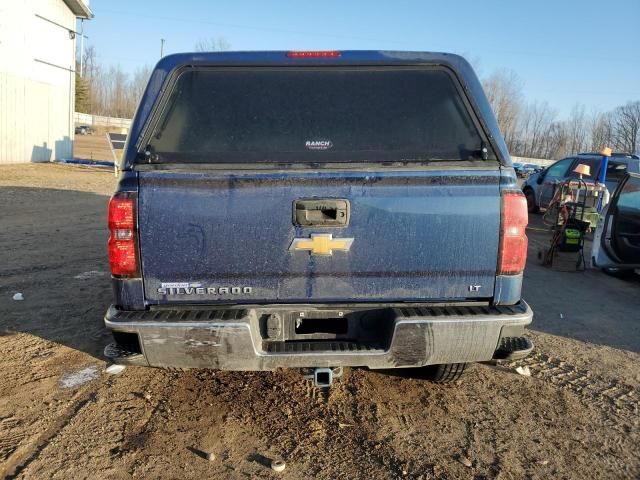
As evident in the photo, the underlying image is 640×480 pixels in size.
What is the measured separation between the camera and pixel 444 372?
12.0 feet

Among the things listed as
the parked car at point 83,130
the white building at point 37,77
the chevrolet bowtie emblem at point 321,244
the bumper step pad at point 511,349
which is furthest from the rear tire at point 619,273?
the parked car at point 83,130

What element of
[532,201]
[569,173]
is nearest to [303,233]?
[569,173]

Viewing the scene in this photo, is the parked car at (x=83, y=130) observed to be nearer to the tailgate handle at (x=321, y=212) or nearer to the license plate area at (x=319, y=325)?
the license plate area at (x=319, y=325)

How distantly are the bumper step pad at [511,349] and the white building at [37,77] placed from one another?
22118mm

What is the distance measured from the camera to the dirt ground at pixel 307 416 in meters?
2.87

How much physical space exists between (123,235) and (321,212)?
1059 millimetres

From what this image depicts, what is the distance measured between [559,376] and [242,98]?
318 centimetres

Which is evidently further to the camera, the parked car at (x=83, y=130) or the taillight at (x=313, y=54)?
the parked car at (x=83, y=130)

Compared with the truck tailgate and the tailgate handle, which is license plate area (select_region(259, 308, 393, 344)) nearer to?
the truck tailgate

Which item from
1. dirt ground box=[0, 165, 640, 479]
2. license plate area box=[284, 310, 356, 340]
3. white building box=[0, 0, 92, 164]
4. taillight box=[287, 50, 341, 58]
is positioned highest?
white building box=[0, 0, 92, 164]

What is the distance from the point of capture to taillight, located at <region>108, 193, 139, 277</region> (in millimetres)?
2752

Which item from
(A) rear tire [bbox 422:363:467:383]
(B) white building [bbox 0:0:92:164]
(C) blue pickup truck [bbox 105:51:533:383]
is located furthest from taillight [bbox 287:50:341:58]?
(B) white building [bbox 0:0:92:164]

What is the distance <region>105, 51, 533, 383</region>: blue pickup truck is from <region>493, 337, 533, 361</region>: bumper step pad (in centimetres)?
1

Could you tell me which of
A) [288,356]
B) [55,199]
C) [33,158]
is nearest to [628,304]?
[288,356]
